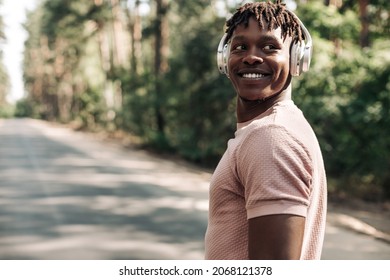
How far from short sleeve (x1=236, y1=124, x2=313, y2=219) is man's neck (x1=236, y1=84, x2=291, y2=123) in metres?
0.19

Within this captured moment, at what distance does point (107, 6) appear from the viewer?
27.6m

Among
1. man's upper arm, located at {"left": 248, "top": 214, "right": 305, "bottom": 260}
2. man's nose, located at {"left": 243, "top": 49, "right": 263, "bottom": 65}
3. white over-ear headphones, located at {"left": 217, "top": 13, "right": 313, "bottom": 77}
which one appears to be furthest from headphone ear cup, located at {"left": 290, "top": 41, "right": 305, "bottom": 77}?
man's upper arm, located at {"left": 248, "top": 214, "right": 305, "bottom": 260}

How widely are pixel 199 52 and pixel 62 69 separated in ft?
150

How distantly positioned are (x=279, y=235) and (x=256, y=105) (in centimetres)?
40

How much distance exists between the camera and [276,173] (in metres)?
1.05

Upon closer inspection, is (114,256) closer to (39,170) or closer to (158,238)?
(158,238)

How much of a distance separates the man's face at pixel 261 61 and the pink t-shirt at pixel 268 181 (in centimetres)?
6

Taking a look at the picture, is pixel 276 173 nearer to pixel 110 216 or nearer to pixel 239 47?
pixel 239 47

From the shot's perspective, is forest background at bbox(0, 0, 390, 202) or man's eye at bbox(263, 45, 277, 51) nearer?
man's eye at bbox(263, 45, 277, 51)

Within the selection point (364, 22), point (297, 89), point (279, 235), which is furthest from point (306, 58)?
point (364, 22)

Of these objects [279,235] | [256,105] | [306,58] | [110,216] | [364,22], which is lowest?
[110,216]

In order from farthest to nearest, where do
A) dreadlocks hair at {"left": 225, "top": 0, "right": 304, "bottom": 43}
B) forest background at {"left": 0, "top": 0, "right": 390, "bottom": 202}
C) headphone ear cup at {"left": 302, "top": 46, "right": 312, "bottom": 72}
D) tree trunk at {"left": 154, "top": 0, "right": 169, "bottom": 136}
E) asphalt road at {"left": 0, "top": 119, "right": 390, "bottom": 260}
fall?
tree trunk at {"left": 154, "top": 0, "right": 169, "bottom": 136} → forest background at {"left": 0, "top": 0, "right": 390, "bottom": 202} → asphalt road at {"left": 0, "top": 119, "right": 390, "bottom": 260} → headphone ear cup at {"left": 302, "top": 46, "right": 312, "bottom": 72} → dreadlocks hair at {"left": 225, "top": 0, "right": 304, "bottom": 43}

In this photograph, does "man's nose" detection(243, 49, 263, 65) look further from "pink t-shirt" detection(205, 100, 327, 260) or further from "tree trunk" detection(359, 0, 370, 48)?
"tree trunk" detection(359, 0, 370, 48)

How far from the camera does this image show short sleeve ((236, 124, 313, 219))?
1.05 meters
